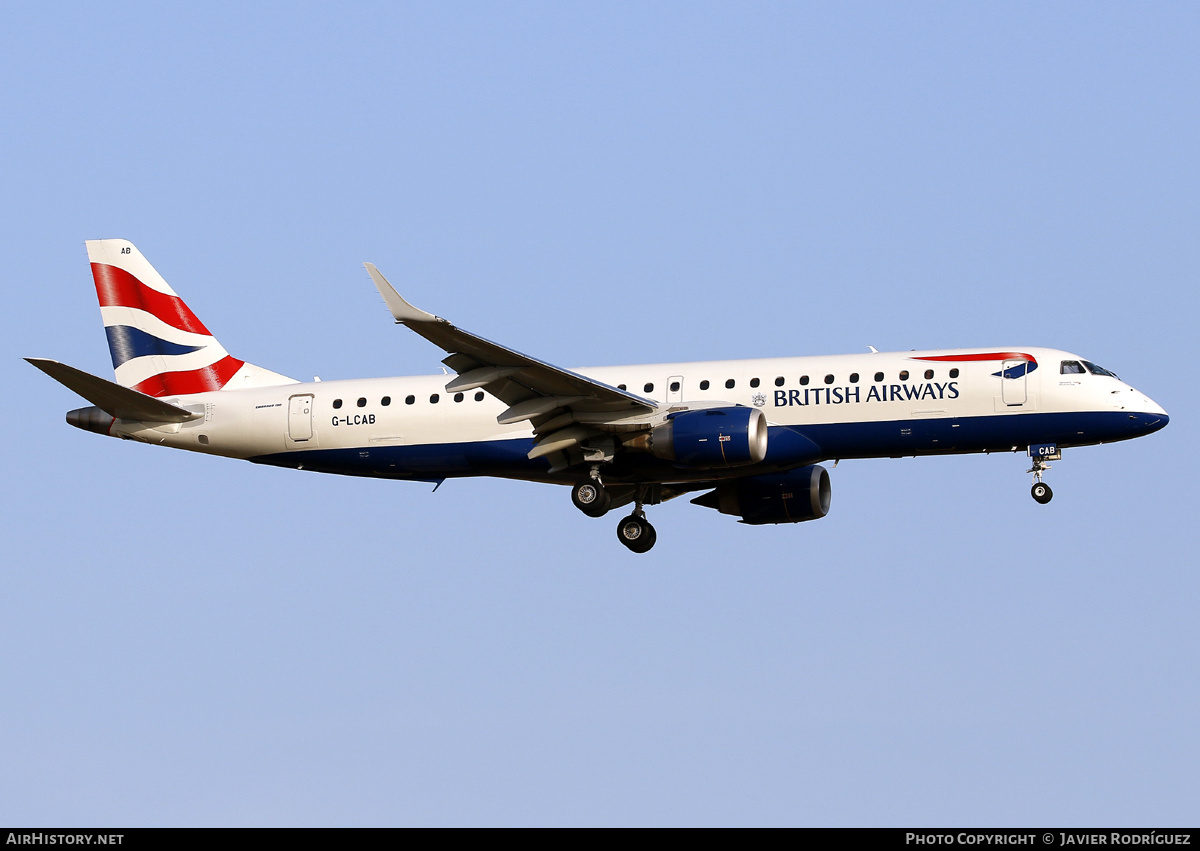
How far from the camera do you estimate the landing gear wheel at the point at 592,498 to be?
137ft

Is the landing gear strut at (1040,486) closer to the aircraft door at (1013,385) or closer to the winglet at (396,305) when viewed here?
the aircraft door at (1013,385)

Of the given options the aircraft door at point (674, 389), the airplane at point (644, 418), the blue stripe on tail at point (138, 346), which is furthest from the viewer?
the blue stripe on tail at point (138, 346)

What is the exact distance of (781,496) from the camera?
44750 mm

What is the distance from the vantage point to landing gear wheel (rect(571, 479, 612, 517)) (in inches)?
1644

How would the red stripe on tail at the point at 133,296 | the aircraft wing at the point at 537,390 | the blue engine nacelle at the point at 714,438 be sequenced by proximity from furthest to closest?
the red stripe on tail at the point at 133,296 < the blue engine nacelle at the point at 714,438 < the aircraft wing at the point at 537,390

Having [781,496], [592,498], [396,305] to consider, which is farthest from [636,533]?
[396,305]

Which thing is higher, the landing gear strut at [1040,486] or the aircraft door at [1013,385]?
the aircraft door at [1013,385]

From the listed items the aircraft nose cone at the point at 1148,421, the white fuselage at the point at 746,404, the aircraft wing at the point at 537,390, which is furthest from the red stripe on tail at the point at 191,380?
the aircraft nose cone at the point at 1148,421

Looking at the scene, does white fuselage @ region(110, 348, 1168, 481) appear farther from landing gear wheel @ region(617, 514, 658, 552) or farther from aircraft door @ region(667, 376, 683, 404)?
landing gear wheel @ region(617, 514, 658, 552)

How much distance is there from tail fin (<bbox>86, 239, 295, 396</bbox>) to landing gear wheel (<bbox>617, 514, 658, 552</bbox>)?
9992mm

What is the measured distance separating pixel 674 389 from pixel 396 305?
9.13 m

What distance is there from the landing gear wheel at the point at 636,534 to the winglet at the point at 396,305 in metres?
10.9

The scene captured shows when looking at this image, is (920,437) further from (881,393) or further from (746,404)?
(746,404)

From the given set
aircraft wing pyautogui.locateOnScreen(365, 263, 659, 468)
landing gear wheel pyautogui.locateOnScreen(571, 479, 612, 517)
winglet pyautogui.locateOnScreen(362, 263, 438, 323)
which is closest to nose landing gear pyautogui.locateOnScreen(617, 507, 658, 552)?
landing gear wheel pyautogui.locateOnScreen(571, 479, 612, 517)
